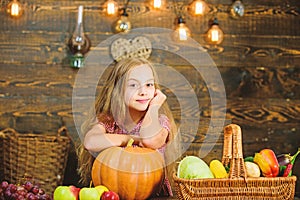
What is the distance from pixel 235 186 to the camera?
1.55 m

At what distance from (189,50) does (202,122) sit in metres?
0.49

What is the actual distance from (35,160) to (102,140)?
1257 mm

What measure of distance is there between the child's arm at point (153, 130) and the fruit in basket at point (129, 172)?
0.06 meters

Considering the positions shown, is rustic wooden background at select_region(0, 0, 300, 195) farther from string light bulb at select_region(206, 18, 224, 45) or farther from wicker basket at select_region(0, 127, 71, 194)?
wicker basket at select_region(0, 127, 71, 194)

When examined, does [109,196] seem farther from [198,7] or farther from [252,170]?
[198,7]

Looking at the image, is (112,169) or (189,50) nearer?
(112,169)

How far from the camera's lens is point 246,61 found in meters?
3.49

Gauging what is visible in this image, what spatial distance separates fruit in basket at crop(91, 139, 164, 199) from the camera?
1731mm

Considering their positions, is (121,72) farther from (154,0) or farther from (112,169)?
(154,0)

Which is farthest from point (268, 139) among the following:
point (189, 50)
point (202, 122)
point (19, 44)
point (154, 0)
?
point (19, 44)

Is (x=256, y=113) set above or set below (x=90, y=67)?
below

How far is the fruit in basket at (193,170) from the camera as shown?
1.58 metres

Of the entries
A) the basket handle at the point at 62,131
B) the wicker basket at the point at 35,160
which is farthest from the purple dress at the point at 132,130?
the basket handle at the point at 62,131

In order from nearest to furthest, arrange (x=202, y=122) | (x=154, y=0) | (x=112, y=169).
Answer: (x=112, y=169), (x=154, y=0), (x=202, y=122)
